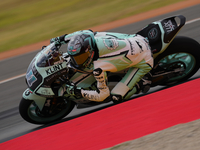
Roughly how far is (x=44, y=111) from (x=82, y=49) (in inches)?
53.6

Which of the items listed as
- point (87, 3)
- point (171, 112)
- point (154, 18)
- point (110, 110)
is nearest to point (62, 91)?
point (110, 110)

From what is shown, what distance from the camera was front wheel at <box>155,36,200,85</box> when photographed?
178 inches

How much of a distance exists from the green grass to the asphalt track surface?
2.08 meters

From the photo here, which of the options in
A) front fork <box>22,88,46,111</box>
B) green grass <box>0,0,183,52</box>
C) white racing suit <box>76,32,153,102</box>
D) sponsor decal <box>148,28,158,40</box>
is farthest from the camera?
green grass <box>0,0,183,52</box>

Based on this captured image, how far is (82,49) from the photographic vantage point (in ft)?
12.6

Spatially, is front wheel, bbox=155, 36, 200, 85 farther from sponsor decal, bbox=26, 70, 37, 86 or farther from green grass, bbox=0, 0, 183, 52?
green grass, bbox=0, 0, 183, 52

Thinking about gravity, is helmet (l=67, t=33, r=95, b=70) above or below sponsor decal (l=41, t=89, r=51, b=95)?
above

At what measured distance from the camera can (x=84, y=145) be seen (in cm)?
311

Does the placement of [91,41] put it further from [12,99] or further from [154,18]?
[154,18]

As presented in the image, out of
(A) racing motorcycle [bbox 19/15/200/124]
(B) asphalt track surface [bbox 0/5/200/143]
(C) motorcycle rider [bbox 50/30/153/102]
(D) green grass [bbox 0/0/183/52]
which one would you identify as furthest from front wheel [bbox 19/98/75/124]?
(D) green grass [bbox 0/0/183/52]

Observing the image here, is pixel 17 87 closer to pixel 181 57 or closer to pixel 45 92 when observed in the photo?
pixel 45 92

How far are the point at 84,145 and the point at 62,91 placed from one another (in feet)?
4.34

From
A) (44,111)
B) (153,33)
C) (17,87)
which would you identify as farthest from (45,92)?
(17,87)

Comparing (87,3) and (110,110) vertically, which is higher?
(87,3)
